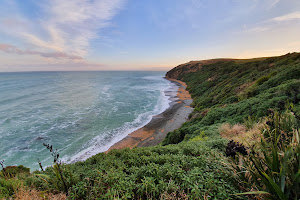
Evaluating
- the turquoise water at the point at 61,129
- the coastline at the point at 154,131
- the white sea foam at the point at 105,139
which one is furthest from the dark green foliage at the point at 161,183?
the turquoise water at the point at 61,129

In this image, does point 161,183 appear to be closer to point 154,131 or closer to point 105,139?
point 105,139

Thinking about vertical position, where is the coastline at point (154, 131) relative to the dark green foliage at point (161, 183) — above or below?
below

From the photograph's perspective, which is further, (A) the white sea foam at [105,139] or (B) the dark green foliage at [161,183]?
(A) the white sea foam at [105,139]

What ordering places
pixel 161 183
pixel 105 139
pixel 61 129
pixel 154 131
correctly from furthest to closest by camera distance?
pixel 61 129, pixel 154 131, pixel 105 139, pixel 161 183

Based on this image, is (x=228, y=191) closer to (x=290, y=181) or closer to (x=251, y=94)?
(x=290, y=181)

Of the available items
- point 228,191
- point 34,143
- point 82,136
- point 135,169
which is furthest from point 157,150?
point 34,143

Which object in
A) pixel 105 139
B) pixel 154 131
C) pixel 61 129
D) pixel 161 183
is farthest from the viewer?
pixel 61 129

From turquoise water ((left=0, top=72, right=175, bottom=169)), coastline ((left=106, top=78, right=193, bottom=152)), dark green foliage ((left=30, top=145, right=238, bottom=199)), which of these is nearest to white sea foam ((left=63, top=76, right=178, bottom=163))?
turquoise water ((left=0, top=72, right=175, bottom=169))

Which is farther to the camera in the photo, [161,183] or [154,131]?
[154,131]

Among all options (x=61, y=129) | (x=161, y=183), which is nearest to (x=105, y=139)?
(x=61, y=129)

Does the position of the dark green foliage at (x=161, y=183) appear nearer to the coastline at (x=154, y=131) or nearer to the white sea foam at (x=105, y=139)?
the white sea foam at (x=105, y=139)

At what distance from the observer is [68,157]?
1144 cm

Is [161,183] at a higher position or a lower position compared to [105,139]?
higher

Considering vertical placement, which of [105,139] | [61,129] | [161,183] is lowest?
[105,139]
